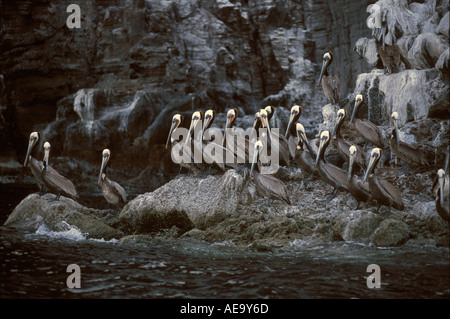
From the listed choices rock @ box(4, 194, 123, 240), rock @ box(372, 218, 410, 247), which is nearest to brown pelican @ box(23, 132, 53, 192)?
→ rock @ box(4, 194, 123, 240)

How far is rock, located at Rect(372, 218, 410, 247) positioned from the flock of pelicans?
0.58 m

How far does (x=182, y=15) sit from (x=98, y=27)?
13.7 ft

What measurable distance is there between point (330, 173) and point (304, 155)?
0.83 meters

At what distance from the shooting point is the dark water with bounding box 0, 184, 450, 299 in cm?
638

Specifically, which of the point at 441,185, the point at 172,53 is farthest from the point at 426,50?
the point at 172,53

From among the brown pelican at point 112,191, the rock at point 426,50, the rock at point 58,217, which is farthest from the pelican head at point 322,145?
the brown pelican at point 112,191

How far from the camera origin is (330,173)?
973 centimetres

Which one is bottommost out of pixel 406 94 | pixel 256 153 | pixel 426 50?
pixel 256 153

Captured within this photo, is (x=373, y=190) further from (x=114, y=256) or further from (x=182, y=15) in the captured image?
(x=182, y=15)

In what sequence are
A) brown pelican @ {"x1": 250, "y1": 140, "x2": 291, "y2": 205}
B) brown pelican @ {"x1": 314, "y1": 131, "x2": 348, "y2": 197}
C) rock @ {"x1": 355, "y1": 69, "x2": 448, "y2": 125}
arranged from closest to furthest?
brown pelican @ {"x1": 250, "y1": 140, "x2": 291, "y2": 205}, brown pelican @ {"x1": 314, "y1": 131, "x2": 348, "y2": 197}, rock @ {"x1": 355, "y1": 69, "x2": 448, "y2": 125}

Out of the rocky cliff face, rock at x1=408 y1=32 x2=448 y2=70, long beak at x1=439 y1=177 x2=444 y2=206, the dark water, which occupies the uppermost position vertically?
the rocky cliff face

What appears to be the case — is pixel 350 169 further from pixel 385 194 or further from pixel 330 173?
pixel 385 194

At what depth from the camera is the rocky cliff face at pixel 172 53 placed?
2372cm

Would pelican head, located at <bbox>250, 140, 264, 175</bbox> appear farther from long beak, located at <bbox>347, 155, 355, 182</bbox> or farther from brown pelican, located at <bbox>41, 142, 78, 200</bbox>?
brown pelican, located at <bbox>41, 142, 78, 200</bbox>
